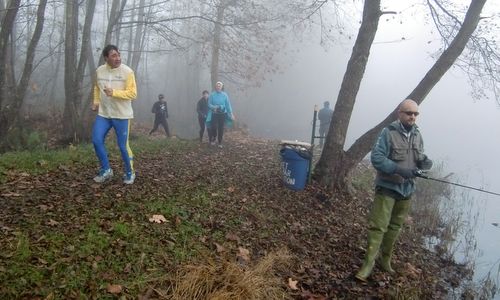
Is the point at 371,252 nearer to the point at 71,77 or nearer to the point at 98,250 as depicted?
the point at 98,250

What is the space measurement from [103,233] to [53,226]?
58 centimetres

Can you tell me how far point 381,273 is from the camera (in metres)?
5.51

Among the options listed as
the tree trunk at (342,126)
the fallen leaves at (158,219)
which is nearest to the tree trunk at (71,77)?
the fallen leaves at (158,219)

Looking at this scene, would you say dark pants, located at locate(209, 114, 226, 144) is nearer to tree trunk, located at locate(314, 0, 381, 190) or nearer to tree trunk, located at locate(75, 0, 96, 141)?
tree trunk, located at locate(75, 0, 96, 141)

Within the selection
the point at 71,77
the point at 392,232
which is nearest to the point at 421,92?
the point at 392,232

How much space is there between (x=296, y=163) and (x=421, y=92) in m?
3.00

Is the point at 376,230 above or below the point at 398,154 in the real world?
below

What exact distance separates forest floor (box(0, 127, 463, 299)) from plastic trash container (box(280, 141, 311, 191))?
0.74 ft

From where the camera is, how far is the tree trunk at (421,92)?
8.28 m

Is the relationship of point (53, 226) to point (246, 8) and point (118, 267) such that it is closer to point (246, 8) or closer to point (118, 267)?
point (118, 267)

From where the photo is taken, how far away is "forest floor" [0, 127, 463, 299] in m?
3.99

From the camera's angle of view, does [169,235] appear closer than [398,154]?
No

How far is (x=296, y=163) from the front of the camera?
7.86 metres

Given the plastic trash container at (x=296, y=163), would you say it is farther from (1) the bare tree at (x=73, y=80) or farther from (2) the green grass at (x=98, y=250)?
(1) the bare tree at (x=73, y=80)
